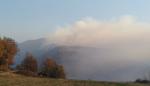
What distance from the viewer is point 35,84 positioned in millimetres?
→ 58875

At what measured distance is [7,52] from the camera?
119250 millimetres

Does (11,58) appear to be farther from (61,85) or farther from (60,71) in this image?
(61,85)

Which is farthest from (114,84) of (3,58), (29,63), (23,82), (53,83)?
(29,63)

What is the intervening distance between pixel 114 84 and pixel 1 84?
16550mm

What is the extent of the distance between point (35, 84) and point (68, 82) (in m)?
5.63

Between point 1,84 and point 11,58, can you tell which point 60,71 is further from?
point 1,84

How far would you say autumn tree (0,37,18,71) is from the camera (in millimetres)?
114975

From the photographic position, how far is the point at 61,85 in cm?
5819

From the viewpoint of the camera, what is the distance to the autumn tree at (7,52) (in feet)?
377

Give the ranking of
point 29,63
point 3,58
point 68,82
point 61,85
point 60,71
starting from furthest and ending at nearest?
point 29,63 < point 60,71 < point 3,58 < point 68,82 < point 61,85

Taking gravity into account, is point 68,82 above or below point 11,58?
below

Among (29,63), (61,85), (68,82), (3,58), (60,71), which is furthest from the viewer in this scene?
(29,63)

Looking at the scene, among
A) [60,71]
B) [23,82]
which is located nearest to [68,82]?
[23,82]

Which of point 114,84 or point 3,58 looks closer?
point 114,84
